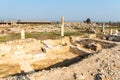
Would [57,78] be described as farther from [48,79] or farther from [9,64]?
[9,64]

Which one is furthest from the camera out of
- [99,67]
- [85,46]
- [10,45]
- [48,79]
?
[85,46]

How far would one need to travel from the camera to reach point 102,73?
678cm

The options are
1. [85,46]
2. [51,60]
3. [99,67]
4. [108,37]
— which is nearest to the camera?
[99,67]

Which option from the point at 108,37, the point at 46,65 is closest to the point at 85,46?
the point at 108,37

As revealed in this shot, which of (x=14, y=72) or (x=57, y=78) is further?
(x=14, y=72)

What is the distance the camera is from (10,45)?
15734 millimetres

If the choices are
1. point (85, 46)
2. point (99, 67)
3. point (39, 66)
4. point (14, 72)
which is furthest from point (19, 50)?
point (99, 67)

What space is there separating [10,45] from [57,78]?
33.4 feet

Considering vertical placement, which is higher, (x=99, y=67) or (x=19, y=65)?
(x=99, y=67)

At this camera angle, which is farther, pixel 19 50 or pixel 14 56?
pixel 19 50

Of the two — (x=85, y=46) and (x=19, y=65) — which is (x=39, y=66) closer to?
(x=19, y=65)

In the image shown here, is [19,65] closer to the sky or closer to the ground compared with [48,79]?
closer to the ground

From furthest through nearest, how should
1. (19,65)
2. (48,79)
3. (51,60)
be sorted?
(51,60)
(19,65)
(48,79)

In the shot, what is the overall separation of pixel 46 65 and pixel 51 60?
1256mm
